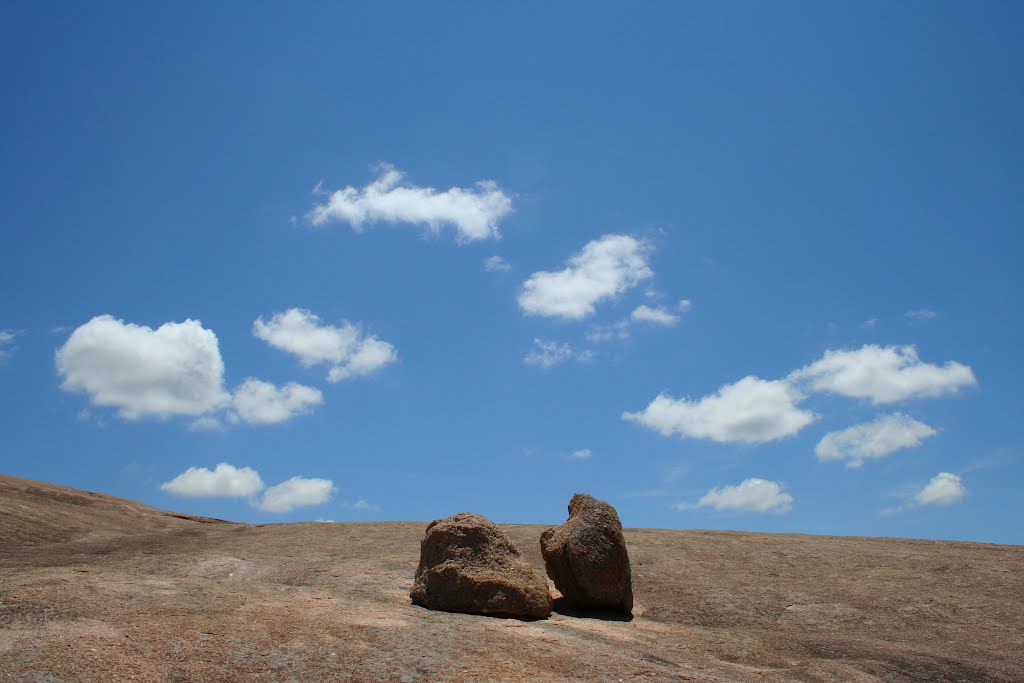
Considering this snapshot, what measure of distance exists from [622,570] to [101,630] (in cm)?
933

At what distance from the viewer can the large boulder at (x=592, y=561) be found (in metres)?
15.1

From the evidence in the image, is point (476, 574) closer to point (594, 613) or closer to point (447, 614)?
point (447, 614)

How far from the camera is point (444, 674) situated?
28.3 feet

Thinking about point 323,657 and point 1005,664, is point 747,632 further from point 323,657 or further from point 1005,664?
point 323,657

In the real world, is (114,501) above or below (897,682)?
above

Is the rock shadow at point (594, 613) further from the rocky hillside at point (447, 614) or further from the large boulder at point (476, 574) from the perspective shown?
the large boulder at point (476, 574)

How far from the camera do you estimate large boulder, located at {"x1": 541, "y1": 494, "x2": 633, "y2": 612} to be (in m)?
15.1

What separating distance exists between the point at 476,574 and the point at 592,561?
2743 millimetres

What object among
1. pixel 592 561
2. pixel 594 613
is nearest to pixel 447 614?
pixel 592 561

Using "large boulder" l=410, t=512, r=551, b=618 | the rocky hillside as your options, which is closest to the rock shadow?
the rocky hillside

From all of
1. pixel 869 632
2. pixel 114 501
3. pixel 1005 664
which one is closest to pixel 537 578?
pixel 869 632

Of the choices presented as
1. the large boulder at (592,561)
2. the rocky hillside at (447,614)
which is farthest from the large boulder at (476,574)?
the large boulder at (592,561)

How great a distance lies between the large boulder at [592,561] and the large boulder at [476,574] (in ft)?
4.02

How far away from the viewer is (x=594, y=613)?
15.1m
